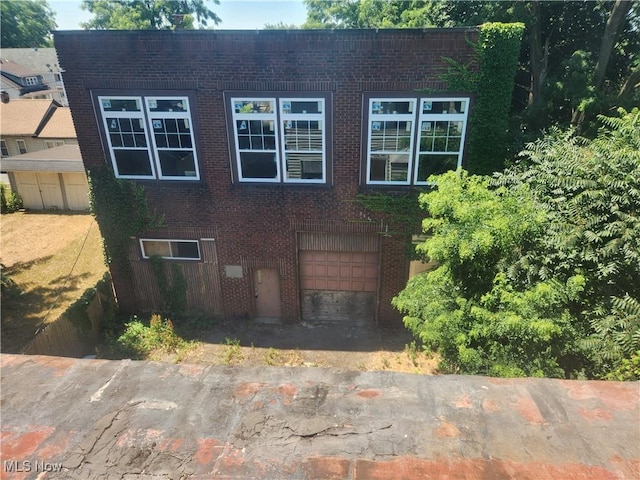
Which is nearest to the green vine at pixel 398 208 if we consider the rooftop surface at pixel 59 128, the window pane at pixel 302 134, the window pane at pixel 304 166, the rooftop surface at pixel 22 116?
the window pane at pixel 304 166

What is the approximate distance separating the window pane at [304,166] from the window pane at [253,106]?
1241 millimetres

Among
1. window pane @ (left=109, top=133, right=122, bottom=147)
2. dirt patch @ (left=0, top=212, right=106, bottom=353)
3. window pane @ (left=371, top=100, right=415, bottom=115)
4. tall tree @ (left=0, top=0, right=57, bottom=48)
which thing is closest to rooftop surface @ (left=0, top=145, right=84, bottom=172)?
dirt patch @ (left=0, top=212, right=106, bottom=353)

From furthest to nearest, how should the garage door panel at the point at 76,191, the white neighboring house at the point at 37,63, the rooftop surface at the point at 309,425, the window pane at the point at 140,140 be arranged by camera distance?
the white neighboring house at the point at 37,63 → the garage door panel at the point at 76,191 → the window pane at the point at 140,140 → the rooftop surface at the point at 309,425

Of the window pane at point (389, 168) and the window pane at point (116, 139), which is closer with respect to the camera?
the window pane at point (389, 168)

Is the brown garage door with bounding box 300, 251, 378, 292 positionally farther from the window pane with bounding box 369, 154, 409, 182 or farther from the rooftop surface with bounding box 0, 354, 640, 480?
the rooftop surface with bounding box 0, 354, 640, 480

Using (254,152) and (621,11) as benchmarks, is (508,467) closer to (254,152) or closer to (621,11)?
(254,152)

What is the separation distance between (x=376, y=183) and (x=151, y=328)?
7.69 metres

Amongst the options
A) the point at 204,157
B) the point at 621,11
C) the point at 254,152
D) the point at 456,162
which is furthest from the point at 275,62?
the point at 621,11

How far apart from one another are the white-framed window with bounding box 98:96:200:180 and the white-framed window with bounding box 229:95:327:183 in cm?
132

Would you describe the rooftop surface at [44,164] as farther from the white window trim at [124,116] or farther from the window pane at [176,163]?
the window pane at [176,163]

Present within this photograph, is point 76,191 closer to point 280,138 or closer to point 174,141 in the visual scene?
point 174,141

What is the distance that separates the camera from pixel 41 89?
52.3 meters

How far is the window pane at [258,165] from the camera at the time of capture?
1005 centimetres

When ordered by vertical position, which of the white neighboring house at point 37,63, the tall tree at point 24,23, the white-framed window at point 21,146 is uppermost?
the tall tree at point 24,23
